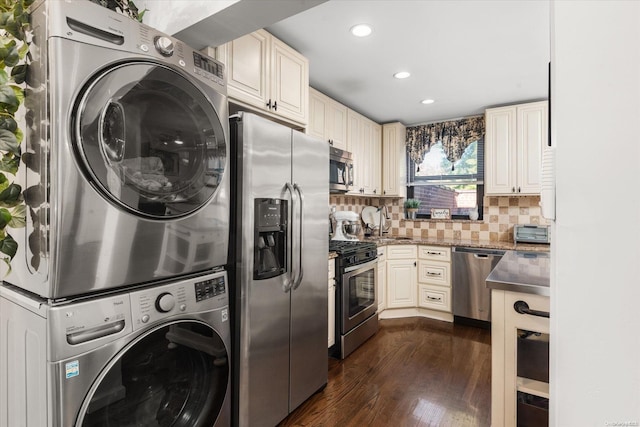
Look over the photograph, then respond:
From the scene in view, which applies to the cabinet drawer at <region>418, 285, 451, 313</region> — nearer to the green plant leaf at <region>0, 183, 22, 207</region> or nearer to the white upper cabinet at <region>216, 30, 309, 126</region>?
the white upper cabinet at <region>216, 30, 309, 126</region>

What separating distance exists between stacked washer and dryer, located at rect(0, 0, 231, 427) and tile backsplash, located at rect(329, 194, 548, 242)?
268 centimetres

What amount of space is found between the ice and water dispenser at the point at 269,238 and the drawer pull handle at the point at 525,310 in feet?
3.78

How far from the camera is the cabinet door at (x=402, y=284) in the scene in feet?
12.2

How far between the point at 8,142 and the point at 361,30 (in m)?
2.01

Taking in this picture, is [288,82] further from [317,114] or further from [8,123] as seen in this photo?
[8,123]

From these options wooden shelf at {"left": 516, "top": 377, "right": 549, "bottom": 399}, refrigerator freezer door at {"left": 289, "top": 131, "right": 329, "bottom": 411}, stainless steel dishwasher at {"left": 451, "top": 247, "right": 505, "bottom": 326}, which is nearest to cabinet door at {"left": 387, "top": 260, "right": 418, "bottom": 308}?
stainless steel dishwasher at {"left": 451, "top": 247, "right": 505, "bottom": 326}

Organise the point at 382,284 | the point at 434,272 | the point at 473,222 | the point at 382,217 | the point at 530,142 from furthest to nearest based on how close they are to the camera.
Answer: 1. the point at 382,217
2. the point at 473,222
3. the point at 434,272
4. the point at 382,284
5. the point at 530,142

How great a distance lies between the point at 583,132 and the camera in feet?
1.11

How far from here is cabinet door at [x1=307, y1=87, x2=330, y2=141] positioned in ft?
10.0

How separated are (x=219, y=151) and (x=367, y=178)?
9.37 ft

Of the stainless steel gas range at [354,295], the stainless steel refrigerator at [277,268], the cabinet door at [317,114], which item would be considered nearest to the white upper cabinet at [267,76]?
the stainless steel refrigerator at [277,268]

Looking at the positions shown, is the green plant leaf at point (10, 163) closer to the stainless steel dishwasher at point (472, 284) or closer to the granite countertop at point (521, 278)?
the granite countertop at point (521, 278)

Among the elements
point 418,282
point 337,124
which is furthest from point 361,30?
point 418,282

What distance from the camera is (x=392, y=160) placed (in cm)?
431
